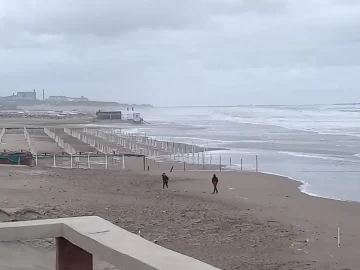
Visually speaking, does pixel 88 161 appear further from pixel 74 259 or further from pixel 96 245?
pixel 96 245

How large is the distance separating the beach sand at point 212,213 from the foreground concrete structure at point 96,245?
2369 mm

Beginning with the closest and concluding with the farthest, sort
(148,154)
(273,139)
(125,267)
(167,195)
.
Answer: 1. (125,267)
2. (167,195)
3. (148,154)
4. (273,139)

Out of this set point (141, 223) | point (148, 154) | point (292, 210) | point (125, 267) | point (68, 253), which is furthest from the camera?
point (148, 154)

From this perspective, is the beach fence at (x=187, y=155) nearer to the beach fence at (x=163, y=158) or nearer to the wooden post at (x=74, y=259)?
the beach fence at (x=163, y=158)

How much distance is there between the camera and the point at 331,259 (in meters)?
10.7

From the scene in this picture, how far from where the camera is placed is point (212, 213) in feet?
48.6

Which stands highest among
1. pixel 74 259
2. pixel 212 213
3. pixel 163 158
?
pixel 74 259

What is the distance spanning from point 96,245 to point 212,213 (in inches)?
489

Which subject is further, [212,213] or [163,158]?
[163,158]

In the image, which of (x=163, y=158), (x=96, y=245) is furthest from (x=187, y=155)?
(x=96, y=245)

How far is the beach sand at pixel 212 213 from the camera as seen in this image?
10.7m

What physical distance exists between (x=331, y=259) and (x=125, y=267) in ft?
30.1

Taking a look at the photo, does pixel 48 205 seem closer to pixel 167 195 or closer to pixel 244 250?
pixel 244 250

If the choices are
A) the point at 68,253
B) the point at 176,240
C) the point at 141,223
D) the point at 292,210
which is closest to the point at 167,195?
the point at 292,210
